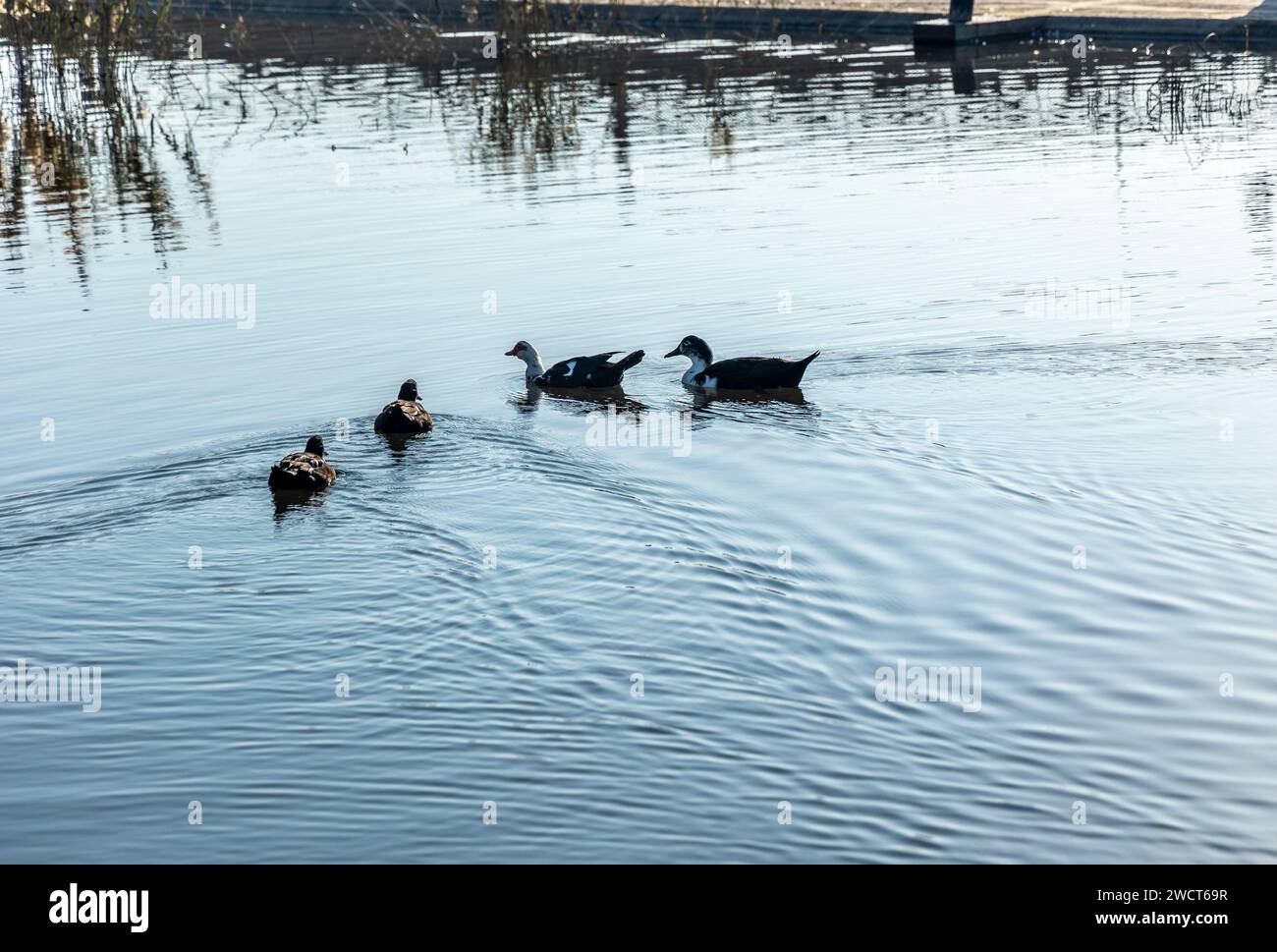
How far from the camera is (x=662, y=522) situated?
11273 millimetres

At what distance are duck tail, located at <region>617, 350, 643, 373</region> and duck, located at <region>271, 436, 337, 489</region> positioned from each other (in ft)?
11.6

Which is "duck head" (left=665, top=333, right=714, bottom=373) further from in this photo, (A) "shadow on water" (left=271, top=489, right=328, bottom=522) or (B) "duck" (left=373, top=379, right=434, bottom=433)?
(A) "shadow on water" (left=271, top=489, right=328, bottom=522)

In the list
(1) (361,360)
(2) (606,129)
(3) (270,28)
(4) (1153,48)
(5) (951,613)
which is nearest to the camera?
(5) (951,613)

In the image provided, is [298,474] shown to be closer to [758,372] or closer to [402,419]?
[402,419]

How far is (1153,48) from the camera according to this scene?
3509 cm

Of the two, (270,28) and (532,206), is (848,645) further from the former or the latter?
(270,28)

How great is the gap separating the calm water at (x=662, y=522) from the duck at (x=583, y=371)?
344 millimetres

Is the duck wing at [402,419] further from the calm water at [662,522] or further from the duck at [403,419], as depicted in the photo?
the calm water at [662,522]

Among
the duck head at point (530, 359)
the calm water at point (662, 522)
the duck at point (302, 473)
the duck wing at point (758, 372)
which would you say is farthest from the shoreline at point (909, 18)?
the duck at point (302, 473)

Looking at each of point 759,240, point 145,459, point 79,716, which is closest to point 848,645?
point 79,716

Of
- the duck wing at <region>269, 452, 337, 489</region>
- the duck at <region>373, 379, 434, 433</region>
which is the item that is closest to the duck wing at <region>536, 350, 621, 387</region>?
the duck at <region>373, 379, 434, 433</region>

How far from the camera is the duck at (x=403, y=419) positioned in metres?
13.0

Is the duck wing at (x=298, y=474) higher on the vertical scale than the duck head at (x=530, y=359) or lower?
lower

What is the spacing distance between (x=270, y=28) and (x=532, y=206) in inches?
1044
